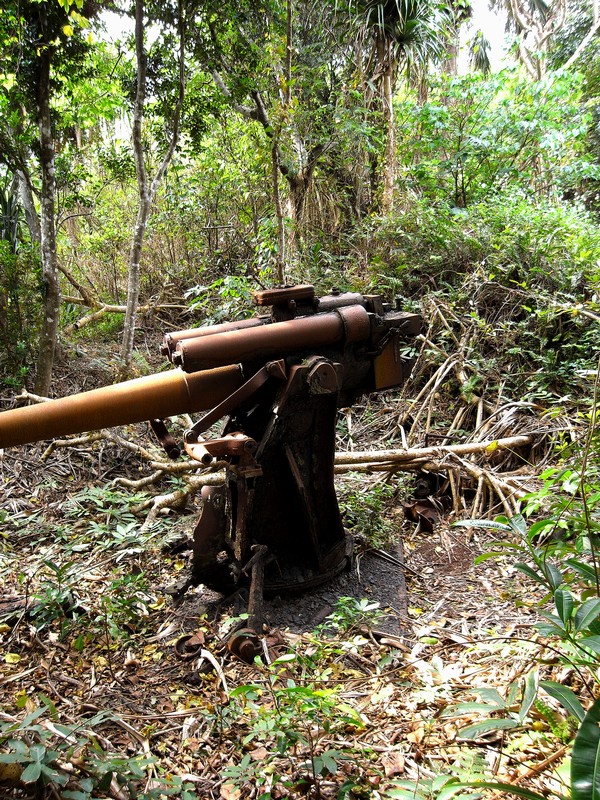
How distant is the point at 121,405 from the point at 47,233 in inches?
149

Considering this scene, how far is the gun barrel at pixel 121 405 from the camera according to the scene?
239 centimetres

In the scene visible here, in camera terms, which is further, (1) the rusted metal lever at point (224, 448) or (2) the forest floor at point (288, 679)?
(1) the rusted metal lever at point (224, 448)

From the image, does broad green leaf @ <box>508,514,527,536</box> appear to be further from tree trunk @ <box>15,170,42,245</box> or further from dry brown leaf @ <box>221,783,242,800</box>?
tree trunk @ <box>15,170,42,245</box>

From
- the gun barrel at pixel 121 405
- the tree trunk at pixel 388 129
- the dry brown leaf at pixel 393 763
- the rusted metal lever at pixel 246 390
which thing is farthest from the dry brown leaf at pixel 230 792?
the tree trunk at pixel 388 129

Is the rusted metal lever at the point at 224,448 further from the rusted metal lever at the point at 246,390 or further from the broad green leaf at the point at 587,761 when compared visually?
the broad green leaf at the point at 587,761

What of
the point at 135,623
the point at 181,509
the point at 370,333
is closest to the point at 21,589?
the point at 135,623

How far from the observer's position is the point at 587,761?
38.2 inches

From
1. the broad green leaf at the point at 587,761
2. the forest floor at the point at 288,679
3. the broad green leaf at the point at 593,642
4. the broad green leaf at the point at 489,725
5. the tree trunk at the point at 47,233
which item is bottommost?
the forest floor at the point at 288,679

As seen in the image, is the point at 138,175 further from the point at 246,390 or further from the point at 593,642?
the point at 593,642

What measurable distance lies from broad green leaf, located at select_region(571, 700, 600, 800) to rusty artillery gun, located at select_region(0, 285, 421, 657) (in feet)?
5.38

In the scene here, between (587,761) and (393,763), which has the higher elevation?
(587,761)

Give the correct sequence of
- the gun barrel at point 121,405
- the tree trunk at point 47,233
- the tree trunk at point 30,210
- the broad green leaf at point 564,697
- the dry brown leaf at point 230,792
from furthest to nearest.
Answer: the tree trunk at point 30,210 < the tree trunk at point 47,233 < the gun barrel at point 121,405 < the dry brown leaf at point 230,792 < the broad green leaf at point 564,697

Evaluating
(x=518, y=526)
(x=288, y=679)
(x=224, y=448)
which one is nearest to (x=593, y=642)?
(x=518, y=526)

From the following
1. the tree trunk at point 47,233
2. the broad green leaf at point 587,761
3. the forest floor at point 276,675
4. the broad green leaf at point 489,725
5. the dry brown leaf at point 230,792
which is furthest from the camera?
the tree trunk at point 47,233
